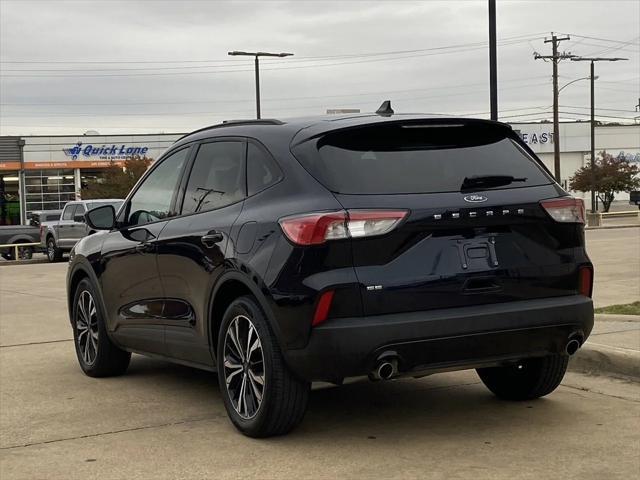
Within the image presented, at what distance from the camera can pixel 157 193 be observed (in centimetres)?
671

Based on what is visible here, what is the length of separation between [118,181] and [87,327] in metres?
47.1

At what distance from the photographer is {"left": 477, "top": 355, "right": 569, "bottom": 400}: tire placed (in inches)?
230

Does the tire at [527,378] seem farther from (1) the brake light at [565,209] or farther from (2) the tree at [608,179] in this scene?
(2) the tree at [608,179]

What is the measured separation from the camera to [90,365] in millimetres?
7535

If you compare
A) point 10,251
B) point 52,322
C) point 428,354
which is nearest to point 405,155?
point 428,354

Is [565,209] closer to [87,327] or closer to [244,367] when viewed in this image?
[244,367]

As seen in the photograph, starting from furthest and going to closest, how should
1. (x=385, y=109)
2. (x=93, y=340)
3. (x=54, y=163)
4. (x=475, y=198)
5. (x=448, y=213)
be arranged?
(x=54, y=163) → (x=93, y=340) → (x=385, y=109) → (x=475, y=198) → (x=448, y=213)

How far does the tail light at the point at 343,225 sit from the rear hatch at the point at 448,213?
0.03 metres

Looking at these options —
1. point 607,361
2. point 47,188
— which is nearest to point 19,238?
point 607,361

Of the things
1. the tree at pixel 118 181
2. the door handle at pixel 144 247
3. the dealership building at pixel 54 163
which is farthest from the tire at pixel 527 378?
the dealership building at pixel 54 163

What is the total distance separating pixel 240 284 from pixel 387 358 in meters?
1.04

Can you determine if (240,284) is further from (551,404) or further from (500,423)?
(551,404)

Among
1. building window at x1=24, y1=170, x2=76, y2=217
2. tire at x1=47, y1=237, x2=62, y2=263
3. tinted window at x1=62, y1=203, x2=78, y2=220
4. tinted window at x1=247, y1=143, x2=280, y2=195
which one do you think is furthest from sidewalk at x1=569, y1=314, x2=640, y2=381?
building window at x1=24, y1=170, x2=76, y2=217

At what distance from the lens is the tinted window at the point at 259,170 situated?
5.34 m
